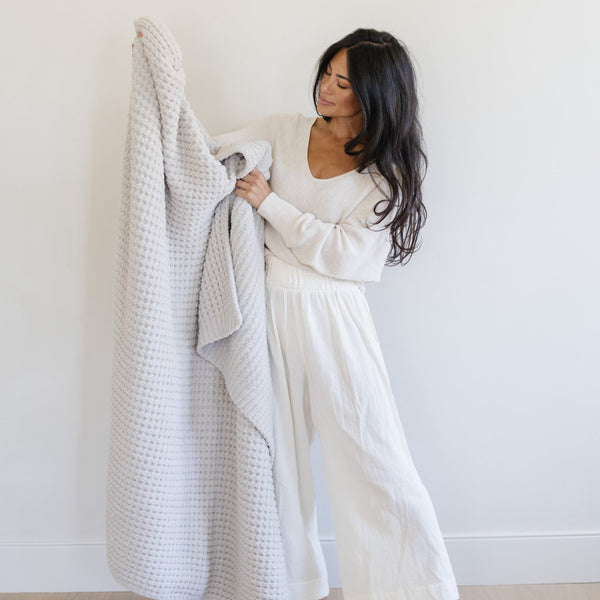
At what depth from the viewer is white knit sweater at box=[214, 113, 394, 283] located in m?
1.40

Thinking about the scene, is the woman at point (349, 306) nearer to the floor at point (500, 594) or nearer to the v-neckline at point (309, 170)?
the v-neckline at point (309, 170)

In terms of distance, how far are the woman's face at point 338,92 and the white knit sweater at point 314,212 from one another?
0.30ft

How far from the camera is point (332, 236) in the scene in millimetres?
1399

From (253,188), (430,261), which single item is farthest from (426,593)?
(253,188)

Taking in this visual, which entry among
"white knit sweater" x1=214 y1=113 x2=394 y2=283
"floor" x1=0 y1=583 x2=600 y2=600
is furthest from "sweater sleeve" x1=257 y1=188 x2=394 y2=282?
"floor" x1=0 y1=583 x2=600 y2=600

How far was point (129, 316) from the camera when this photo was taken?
135 cm

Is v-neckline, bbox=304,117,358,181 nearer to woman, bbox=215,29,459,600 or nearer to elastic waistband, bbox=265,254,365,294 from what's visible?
woman, bbox=215,29,459,600

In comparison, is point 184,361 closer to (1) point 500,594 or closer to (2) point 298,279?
(2) point 298,279

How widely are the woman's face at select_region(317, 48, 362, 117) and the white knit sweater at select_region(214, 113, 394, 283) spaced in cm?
9

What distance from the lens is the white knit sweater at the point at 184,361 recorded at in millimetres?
1333

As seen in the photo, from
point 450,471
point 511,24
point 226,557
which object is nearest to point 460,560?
point 450,471

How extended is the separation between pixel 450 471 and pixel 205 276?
0.81 metres

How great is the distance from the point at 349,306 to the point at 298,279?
12 cm

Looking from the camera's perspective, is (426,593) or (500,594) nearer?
(426,593)
